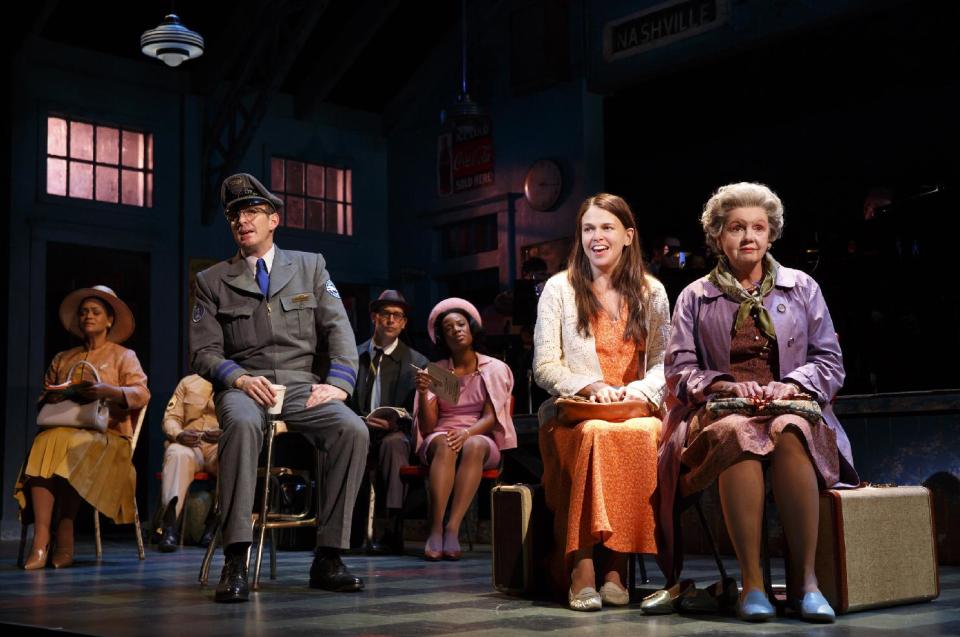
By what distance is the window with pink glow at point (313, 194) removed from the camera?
11477 mm

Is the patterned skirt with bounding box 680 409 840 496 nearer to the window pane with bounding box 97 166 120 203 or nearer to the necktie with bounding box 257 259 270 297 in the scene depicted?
the necktie with bounding box 257 259 270 297

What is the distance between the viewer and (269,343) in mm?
3943

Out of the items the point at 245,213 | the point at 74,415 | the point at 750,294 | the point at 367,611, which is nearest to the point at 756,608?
the point at 750,294

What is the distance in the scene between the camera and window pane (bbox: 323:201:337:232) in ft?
38.7

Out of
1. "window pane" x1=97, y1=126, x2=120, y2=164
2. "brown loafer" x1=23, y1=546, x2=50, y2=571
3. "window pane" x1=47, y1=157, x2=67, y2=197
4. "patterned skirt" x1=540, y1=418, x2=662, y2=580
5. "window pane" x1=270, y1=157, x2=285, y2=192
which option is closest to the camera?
"patterned skirt" x1=540, y1=418, x2=662, y2=580

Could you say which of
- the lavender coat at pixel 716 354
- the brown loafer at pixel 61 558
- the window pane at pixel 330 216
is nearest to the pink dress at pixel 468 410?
the brown loafer at pixel 61 558

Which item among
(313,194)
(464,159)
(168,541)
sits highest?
(464,159)

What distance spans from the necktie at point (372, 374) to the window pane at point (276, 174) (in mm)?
5257

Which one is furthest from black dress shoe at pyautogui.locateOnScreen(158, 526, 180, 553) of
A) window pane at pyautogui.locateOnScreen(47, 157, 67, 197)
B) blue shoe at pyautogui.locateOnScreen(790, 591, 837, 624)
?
blue shoe at pyautogui.locateOnScreen(790, 591, 837, 624)

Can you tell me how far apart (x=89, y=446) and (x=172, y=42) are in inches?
148

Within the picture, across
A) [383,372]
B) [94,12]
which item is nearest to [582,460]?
[383,372]

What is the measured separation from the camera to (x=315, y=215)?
11695 mm

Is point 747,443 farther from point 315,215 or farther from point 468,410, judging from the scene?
point 315,215

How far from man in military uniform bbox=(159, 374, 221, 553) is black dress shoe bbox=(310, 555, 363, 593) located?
3.20m
